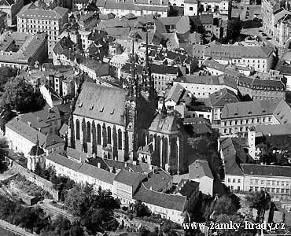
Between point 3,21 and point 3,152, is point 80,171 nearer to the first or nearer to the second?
point 3,152

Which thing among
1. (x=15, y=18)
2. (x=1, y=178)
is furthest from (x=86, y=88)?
(x=15, y=18)

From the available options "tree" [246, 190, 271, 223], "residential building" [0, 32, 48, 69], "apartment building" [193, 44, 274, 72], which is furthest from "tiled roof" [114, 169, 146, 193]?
"residential building" [0, 32, 48, 69]

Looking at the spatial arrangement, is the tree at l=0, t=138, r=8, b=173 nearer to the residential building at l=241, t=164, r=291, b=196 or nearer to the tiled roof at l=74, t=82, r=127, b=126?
the tiled roof at l=74, t=82, r=127, b=126

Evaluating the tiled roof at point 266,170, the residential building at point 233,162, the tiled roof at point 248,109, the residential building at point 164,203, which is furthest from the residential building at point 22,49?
the tiled roof at point 266,170

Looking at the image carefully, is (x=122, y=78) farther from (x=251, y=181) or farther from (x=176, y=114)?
(x=251, y=181)

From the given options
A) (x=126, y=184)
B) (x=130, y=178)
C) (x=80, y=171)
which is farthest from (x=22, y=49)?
(x=126, y=184)

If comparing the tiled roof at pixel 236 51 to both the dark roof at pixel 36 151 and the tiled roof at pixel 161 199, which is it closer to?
the dark roof at pixel 36 151
